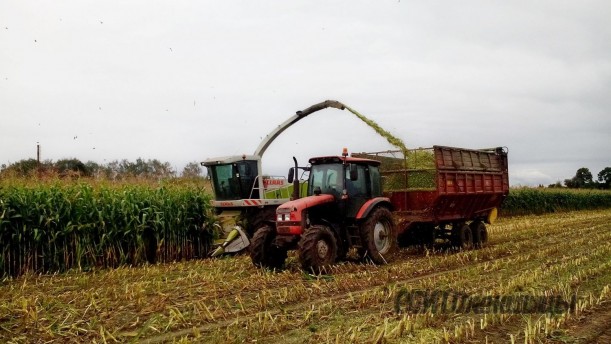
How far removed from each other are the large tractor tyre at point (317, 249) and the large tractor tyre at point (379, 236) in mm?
803

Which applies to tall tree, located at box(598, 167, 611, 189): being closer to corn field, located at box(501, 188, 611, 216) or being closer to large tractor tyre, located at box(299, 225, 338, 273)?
corn field, located at box(501, 188, 611, 216)

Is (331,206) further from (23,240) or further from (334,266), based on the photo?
(23,240)

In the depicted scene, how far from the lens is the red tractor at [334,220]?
8500mm

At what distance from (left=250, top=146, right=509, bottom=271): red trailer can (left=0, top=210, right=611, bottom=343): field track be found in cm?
43

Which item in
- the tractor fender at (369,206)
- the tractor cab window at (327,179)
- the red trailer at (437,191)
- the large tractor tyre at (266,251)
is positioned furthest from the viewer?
the red trailer at (437,191)

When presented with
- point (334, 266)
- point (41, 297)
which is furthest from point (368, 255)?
point (41, 297)

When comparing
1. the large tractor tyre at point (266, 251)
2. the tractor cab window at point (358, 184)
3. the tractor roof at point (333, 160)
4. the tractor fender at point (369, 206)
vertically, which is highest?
the tractor roof at point (333, 160)

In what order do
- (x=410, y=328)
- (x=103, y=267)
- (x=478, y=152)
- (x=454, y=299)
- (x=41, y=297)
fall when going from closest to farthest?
1. (x=410, y=328)
2. (x=454, y=299)
3. (x=41, y=297)
4. (x=103, y=267)
5. (x=478, y=152)

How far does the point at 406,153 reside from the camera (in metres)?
11.5

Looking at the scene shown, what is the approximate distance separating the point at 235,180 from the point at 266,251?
14.1 feet

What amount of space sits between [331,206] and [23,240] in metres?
5.57

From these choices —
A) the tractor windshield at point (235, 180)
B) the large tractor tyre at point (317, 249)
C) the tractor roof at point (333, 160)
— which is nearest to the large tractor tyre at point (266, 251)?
the large tractor tyre at point (317, 249)

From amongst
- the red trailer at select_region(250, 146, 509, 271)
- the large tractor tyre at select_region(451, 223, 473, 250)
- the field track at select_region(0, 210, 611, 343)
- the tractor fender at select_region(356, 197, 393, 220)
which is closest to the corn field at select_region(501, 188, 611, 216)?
the red trailer at select_region(250, 146, 509, 271)

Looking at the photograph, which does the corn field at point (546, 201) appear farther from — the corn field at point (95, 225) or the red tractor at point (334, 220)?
the corn field at point (95, 225)
